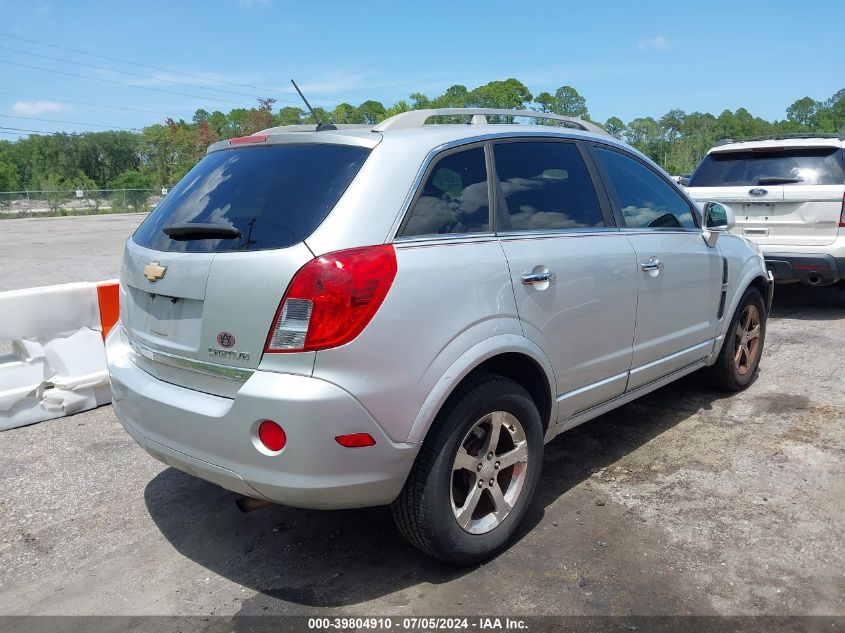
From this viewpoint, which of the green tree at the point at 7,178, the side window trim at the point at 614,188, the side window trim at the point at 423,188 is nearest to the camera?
the side window trim at the point at 423,188

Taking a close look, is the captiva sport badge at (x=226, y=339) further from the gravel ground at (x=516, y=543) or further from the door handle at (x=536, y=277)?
the door handle at (x=536, y=277)

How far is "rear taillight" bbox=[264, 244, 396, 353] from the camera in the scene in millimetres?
2461

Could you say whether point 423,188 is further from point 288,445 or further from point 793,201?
point 793,201

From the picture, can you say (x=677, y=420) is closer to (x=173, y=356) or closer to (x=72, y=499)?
(x=173, y=356)

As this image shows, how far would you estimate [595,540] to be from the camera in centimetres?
323

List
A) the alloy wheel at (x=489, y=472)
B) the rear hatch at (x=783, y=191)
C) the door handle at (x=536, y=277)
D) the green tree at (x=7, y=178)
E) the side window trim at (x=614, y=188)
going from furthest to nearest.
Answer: the green tree at (x=7, y=178) → the rear hatch at (x=783, y=191) → the side window trim at (x=614, y=188) → the door handle at (x=536, y=277) → the alloy wheel at (x=489, y=472)

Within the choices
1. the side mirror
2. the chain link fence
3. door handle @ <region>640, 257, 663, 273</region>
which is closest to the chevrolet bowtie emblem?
door handle @ <region>640, 257, 663, 273</region>

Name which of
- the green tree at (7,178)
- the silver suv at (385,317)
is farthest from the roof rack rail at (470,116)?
the green tree at (7,178)

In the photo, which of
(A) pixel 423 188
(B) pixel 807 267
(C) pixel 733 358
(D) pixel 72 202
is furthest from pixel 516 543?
(D) pixel 72 202

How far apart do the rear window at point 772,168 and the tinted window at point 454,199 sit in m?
5.75

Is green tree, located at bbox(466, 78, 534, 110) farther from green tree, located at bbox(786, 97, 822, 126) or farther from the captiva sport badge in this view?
the captiva sport badge

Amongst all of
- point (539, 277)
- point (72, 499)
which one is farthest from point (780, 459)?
point (72, 499)

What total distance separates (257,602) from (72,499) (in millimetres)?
1546

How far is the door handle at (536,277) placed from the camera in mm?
3063
